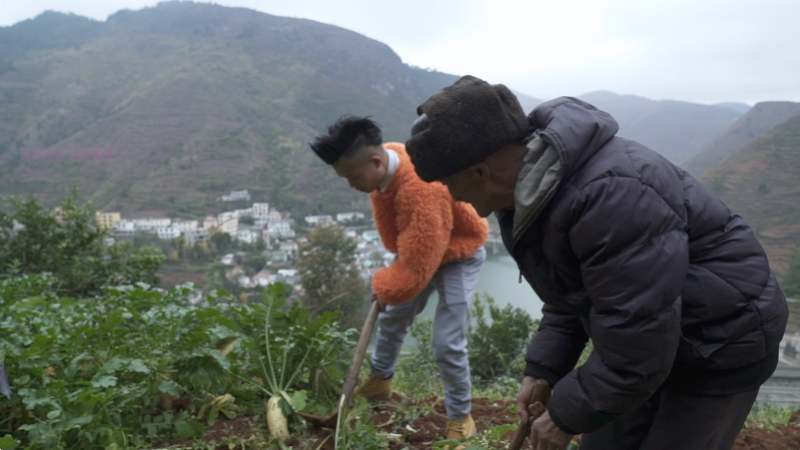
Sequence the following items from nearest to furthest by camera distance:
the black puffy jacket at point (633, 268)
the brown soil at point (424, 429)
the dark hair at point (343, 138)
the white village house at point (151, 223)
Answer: the black puffy jacket at point (633, 268) < the brown soil at point (424, 429) < the dark hair at point (343, 138) < the white village house at point (151, 223)

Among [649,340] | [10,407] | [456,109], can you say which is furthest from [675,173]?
[10,407]

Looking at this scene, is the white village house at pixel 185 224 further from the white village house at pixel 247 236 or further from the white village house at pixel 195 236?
the white village house at pixel 247 236

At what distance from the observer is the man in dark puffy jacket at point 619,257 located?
1.17m

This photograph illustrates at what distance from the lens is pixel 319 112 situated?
7578 mm

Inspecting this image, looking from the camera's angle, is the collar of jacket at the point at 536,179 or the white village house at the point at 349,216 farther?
the white village house at the point at 349,216

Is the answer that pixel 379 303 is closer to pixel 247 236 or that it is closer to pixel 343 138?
pixel 343 138

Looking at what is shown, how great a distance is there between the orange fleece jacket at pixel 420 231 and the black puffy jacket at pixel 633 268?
1.20 meters

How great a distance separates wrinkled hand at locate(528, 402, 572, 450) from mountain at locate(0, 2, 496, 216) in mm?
4435

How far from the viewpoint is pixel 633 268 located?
1.15 metres

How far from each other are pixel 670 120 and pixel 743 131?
995 mm

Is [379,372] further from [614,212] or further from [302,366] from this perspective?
[614,212]

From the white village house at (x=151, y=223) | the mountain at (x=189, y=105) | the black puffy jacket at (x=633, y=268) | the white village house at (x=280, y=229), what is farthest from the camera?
the mountain at (x=189, y=105)

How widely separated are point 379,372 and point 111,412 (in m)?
1.40

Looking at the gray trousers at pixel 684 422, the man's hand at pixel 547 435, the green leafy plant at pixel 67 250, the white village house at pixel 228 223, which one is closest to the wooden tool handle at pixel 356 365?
the man's hand at pixel 547 435
